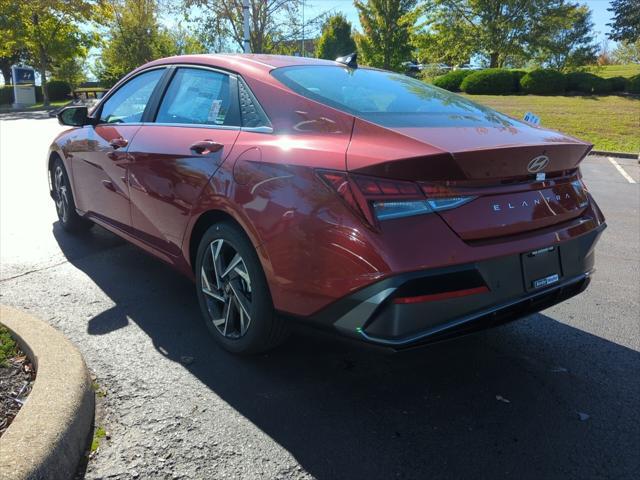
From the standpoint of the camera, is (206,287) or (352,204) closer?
(352,204)

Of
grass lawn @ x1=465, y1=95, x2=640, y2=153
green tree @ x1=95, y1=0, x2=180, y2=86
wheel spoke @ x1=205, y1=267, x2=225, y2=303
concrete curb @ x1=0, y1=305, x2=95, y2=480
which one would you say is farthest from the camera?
green tree @ x1=95, y1=0, x2=180, y2=86

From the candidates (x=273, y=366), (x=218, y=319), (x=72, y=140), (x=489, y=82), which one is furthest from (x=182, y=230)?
(x=489, y=82)

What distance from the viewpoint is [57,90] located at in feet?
128

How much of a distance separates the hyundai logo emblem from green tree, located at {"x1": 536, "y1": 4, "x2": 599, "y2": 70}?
103ft

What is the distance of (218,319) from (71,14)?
35.9 m

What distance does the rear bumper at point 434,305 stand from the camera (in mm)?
2205

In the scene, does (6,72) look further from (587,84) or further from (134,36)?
(587,84)

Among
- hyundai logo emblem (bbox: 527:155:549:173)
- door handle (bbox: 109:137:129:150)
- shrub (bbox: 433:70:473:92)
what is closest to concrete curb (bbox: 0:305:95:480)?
door handle (bbox: 109:137:129:150)

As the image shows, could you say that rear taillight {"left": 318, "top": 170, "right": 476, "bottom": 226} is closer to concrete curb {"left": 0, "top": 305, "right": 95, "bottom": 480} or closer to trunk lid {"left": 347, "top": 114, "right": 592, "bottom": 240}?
trunk lid {"left": 347, "top": 114, "right": 592, "bottom": 240}

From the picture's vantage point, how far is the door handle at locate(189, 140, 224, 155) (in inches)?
118

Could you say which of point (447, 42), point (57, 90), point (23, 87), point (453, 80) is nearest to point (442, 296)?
point (453, 80)

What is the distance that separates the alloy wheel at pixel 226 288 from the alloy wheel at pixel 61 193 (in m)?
2.74

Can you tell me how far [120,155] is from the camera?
394 cm

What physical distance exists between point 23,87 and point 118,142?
37.7 metres
